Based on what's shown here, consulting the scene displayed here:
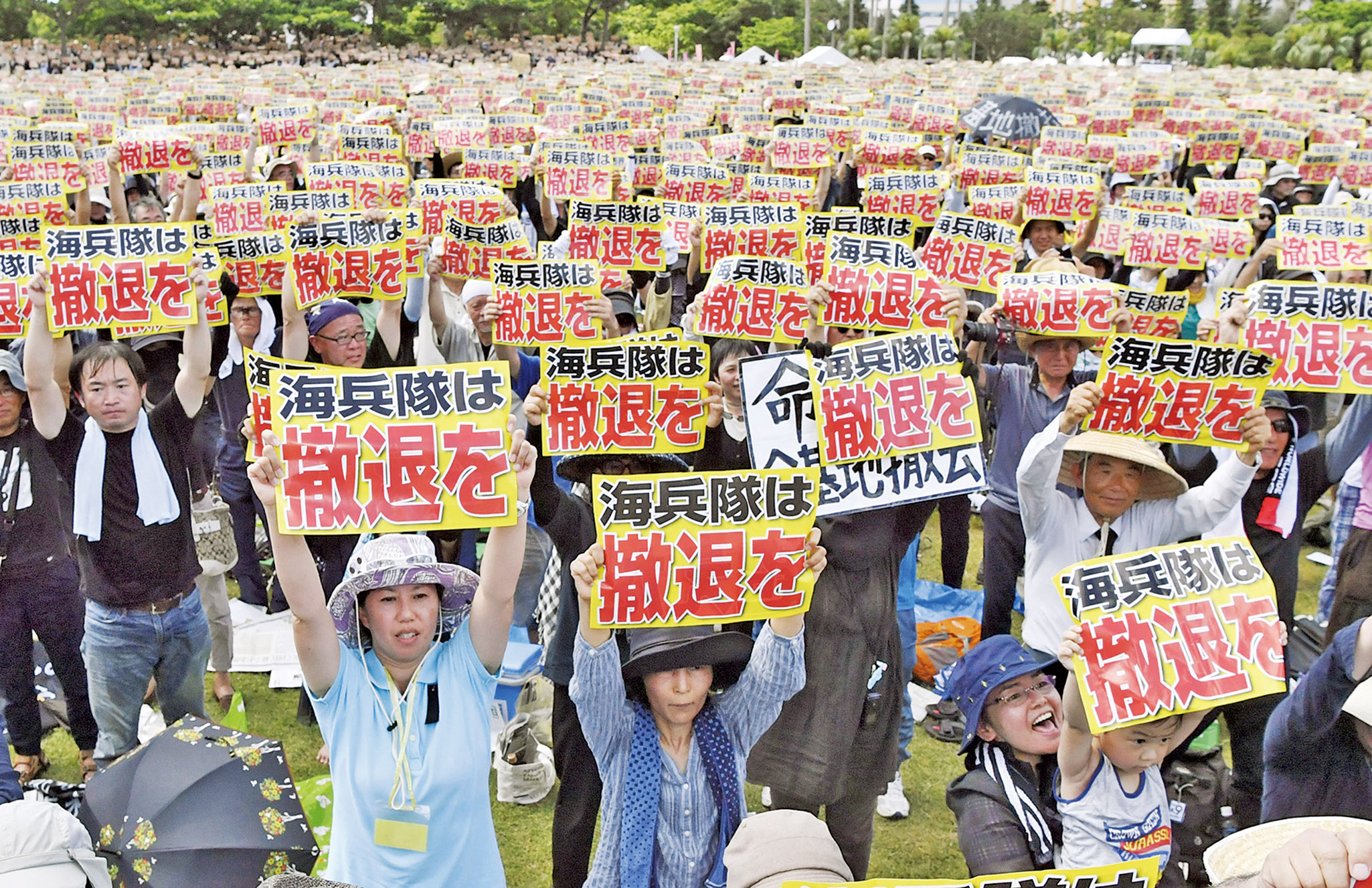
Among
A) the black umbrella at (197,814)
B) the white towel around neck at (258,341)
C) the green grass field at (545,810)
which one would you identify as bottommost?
the green grass field at (545,810)

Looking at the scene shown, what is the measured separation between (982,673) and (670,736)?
96 centimetres

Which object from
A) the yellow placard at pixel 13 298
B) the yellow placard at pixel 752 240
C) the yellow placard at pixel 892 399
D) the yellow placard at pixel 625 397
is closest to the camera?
the yellow placard at pixel 892 399

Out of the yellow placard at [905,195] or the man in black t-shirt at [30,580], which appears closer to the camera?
the man in black t-shirt at [30,580]

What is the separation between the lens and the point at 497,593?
3367 millimetres

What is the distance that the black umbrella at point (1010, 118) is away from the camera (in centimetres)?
1611

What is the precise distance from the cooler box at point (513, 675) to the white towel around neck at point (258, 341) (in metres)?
2.19

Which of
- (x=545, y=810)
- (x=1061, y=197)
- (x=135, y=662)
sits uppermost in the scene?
(x=1061, y=197)

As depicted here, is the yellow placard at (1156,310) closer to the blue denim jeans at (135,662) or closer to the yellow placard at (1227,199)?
the yellow placard at (1227,199)

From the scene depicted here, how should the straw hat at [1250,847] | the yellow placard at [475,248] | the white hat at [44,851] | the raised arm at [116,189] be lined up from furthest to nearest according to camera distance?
the raised arm at [116,189] → the yellow placard at [475,248] → the straw hat at [1250,847] → the white hat at [44,851]

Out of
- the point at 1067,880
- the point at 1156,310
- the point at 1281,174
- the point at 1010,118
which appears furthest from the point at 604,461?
the point at 1010,118

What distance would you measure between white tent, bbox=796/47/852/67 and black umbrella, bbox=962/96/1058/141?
24425 mm

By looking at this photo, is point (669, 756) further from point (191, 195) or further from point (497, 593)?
point (191, 195)

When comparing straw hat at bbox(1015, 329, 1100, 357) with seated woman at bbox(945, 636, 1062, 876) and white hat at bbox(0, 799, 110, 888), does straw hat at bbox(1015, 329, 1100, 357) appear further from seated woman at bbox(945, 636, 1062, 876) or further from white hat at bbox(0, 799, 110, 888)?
white hat at bbox(0, 799, 110, 888)

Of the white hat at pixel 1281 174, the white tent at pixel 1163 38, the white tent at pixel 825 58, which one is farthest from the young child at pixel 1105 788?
the white tent at pixel 1163 38
